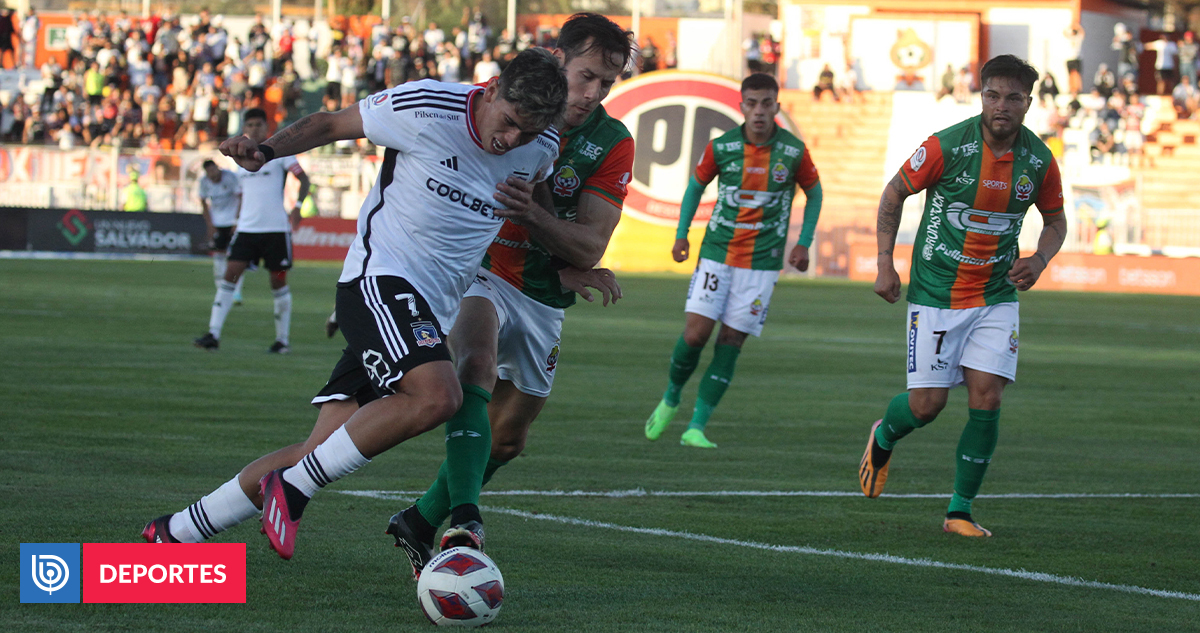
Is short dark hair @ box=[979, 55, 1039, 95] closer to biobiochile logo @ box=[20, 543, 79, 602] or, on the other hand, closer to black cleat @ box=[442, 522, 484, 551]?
black cleat @ box=[442, 522, 484, 551]

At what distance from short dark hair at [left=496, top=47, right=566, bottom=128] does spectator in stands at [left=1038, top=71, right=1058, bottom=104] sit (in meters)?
36.4

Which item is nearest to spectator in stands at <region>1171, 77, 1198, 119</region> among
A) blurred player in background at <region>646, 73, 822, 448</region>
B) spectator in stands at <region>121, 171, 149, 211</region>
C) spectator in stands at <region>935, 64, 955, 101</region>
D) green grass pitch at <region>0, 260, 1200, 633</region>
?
spectator in stands at <region>935, 64, 955, 101</region>

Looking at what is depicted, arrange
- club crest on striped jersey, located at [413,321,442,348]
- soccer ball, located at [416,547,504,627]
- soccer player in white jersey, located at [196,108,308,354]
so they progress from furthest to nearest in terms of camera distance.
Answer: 1. soccer player in white jersey, located at [196,108,308,354]
2. club crest on striped jersey, located at [413,321,442,348]
3. soccer ball, located at [416,547,504,627]

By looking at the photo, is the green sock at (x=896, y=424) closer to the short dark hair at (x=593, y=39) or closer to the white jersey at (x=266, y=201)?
the short dark hair at (x=593, y=39)

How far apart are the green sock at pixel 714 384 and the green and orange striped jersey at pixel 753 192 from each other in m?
0.62

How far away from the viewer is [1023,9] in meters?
45.2

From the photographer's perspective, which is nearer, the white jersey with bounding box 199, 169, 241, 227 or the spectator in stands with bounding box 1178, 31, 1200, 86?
the white jersey with bounding box 199, 169, 241, 227

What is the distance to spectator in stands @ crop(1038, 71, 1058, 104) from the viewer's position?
3916 cm

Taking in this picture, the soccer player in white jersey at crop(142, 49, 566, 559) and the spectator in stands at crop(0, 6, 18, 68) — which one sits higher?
the spectator in stands at crop(0, 6, 18, 68)

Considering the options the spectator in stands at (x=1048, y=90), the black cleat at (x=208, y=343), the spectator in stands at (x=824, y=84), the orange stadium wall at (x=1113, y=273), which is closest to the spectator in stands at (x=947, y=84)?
the spectator in stands at (x=1048, y=90)

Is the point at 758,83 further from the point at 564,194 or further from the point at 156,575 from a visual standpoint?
the point at 156,575

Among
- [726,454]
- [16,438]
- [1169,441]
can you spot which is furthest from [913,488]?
[16,438]

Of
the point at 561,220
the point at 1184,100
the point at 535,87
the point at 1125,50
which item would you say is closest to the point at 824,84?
the point at 1125,50

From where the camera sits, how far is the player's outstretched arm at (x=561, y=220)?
5141 millimetres
